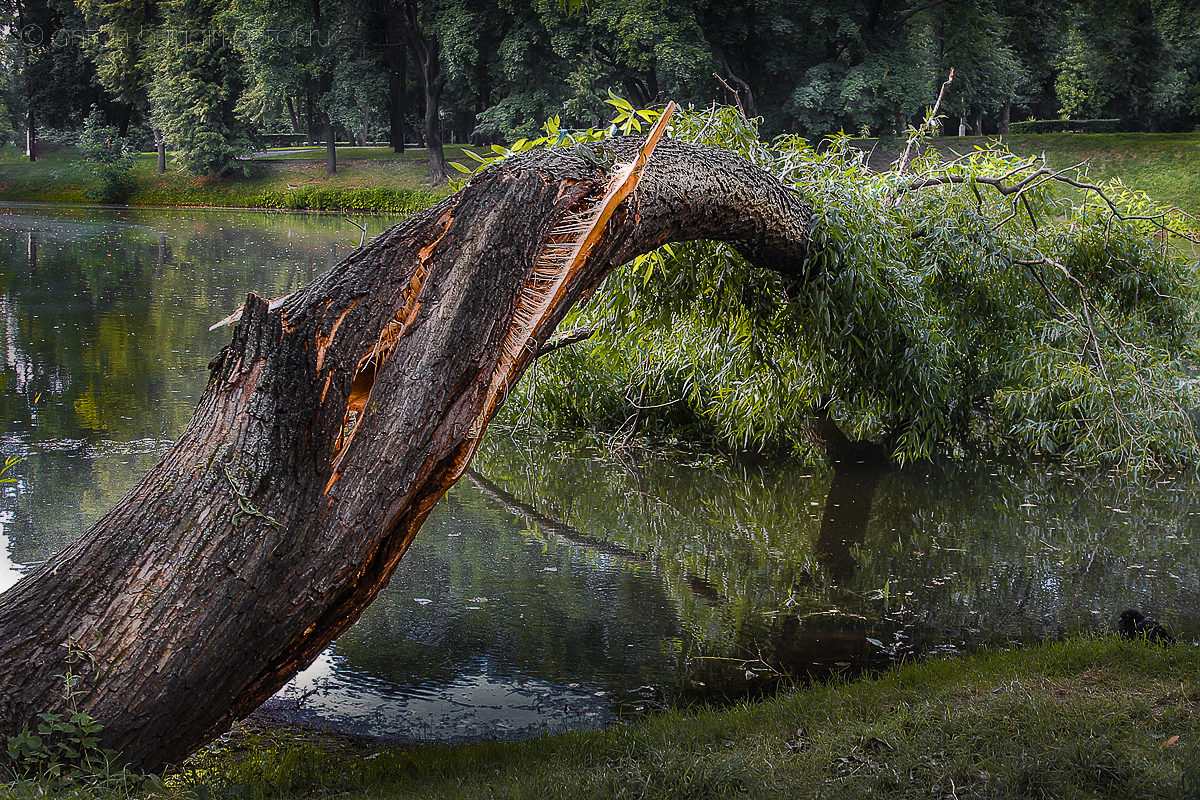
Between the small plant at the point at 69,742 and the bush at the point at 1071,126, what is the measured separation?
47.3m

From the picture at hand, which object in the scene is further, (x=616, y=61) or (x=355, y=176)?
(x=355, y=176)

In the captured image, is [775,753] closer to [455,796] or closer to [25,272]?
[455,796]

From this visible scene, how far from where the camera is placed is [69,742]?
3027mm

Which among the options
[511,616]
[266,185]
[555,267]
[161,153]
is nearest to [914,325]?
[511,616]

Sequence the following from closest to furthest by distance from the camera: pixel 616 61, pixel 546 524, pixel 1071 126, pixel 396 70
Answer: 1. pixel 546 524
2. pixel 616 61
3. pixel 396 70
4. pixel 1071 126

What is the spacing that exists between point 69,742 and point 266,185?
4289 cm

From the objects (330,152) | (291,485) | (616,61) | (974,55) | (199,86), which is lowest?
(291,485)

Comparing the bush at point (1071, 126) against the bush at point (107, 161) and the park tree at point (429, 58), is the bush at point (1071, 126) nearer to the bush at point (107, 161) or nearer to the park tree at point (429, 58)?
the park tree at point (429, 58)

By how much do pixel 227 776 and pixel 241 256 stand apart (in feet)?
67.7

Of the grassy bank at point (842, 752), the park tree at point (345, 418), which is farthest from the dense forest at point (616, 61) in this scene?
the grassy bank at point (842, 752)

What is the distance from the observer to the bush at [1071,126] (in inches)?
1690

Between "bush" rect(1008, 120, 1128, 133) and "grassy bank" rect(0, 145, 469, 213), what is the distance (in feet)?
88.5

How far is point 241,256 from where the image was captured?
73.0 ft

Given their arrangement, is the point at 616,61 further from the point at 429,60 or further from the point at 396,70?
the point at 396,70
